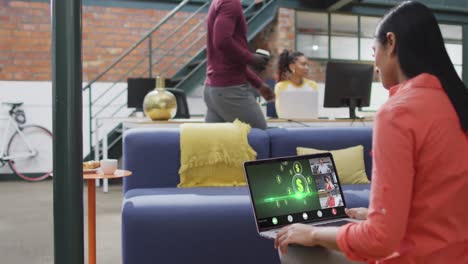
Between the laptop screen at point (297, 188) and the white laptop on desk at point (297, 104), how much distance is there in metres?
1.97

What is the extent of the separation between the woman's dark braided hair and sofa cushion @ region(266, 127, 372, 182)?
68.4 inches

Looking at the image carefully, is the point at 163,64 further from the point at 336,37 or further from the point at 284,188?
the point at 284,188

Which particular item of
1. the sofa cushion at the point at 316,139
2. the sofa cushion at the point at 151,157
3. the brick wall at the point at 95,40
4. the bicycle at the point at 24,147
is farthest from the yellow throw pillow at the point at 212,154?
the bicycle at the point at 24,147

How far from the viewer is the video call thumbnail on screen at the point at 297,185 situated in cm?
149

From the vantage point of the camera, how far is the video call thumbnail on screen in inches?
58.7

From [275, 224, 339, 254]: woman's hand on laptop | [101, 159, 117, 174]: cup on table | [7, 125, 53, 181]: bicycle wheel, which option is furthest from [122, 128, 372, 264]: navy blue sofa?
[7, 125, 53, 181]: bicycle wheel

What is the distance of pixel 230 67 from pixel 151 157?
2.41 feet

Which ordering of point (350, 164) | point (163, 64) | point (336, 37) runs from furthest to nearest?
point (336, 37)
point (163, 64)
point (350, 164)

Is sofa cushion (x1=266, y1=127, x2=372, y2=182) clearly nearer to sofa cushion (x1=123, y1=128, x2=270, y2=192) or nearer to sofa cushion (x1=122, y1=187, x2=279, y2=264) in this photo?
sofa cushion (x1=123, y1=128, x2=270, y2=192)

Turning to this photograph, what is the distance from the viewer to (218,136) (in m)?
2.73

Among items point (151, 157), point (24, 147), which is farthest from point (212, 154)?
point (24, 147)

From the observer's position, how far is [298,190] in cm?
155

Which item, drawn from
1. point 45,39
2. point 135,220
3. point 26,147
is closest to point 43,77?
point 45,39

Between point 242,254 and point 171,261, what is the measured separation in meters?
0.32
